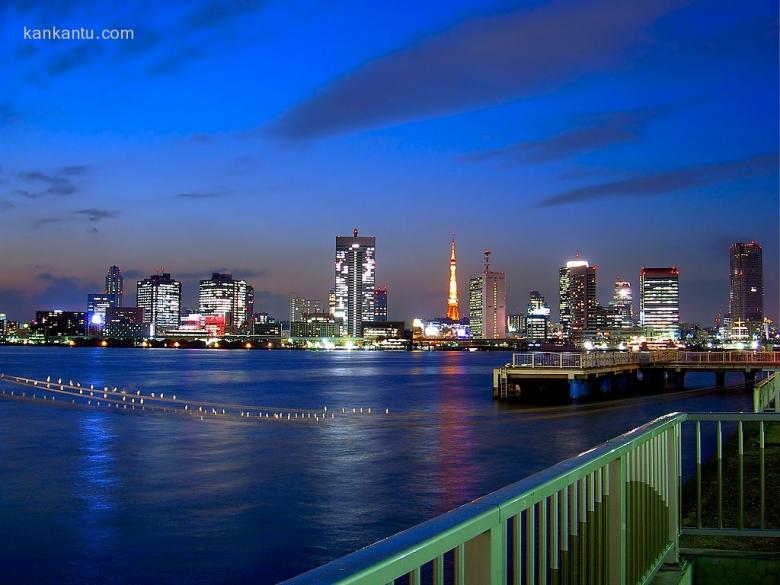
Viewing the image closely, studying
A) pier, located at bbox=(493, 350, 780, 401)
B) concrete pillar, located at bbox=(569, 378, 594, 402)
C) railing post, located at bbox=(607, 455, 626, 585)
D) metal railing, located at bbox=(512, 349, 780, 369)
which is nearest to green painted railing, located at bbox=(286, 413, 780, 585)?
railing post, located at bbox=(607, 455, 626, 585)

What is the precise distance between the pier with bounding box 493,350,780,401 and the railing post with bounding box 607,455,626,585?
48410mm

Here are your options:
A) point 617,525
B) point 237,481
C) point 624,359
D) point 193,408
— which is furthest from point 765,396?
point 624,359

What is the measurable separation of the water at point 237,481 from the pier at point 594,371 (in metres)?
3.47

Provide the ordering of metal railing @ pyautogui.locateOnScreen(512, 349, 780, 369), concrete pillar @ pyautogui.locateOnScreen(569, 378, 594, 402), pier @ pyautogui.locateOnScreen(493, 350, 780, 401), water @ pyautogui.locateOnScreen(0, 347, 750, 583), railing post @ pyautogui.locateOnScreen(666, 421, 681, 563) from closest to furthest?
railing post @ pyautogui.locateOnScreen(666, 421, 681, 563) < water @ pyautogui.locateOnScreen(0, 347, 750, 583) < concrete pillar @ pyautogui.locateOnScreen(569, 378, 594, 402) < pier @ pyautogui.locateOnScreen(493, 350, 780, 401) < metal railing @ pyautogui.locateOnScreen(512, 349, 780, 369)

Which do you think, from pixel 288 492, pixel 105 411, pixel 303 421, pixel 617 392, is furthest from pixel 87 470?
pixel 617 392

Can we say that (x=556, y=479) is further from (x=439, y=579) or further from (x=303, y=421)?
(x=303, y=421)

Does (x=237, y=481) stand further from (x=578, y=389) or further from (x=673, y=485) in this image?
(x=578, y=389)

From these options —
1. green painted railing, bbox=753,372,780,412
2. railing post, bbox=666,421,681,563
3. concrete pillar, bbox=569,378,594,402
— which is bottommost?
concrete pillar, bbox=569,378,594,402

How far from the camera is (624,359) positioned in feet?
216

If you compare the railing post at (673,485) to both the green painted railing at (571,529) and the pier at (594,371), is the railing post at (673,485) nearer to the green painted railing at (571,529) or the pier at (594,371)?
the green painted railing at (571,529)

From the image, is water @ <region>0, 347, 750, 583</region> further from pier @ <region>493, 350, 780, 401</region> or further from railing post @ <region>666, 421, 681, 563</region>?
railing post @ <region>666, 421, 681, 563</region>

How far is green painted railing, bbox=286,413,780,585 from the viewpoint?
264 centimetres

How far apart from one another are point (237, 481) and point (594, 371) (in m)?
34.6

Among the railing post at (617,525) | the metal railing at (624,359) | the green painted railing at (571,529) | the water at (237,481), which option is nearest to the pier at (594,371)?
the metal railing at (624,359)
